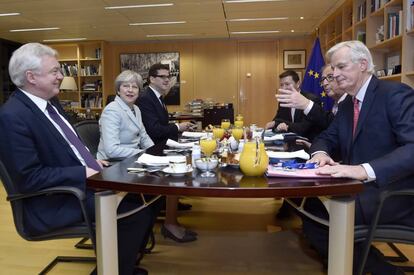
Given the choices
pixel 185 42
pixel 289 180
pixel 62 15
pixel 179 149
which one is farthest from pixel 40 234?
pixel 185 42

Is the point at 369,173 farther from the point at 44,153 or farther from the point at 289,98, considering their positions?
the point at 44,153

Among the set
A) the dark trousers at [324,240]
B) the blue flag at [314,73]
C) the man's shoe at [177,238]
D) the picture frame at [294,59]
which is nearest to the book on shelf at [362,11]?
the blue flag at [314,73]

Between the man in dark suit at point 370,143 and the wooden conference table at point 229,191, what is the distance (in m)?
0.13

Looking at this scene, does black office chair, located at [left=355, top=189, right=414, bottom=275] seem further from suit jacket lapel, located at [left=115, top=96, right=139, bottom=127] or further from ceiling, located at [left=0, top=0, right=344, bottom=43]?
ceiling, located at [left=0, top=0, right=344, bottom=43]

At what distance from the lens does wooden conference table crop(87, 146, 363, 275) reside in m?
1.26

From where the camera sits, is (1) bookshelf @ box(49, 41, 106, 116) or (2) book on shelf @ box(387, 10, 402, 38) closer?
(2) book on shelf @ box(387, 10, 402, 38)

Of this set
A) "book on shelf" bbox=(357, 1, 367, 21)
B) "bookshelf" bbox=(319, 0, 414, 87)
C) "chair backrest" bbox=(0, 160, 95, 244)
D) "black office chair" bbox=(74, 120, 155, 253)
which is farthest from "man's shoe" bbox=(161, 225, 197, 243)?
"book on shelf" bbox=(357, 1, 367, 21)

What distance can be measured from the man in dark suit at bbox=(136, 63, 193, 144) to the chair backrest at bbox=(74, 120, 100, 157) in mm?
504

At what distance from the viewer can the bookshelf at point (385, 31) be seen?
3939 mm

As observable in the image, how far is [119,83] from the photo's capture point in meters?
2.76

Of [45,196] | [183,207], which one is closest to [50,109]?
[45,196]

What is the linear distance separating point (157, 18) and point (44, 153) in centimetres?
546

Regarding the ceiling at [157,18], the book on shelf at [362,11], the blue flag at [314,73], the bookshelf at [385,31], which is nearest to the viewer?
the bookshelf at [385,31]

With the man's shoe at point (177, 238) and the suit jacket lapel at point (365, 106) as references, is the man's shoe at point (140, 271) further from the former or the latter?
the suit jacket lapel at point (365, 106)
